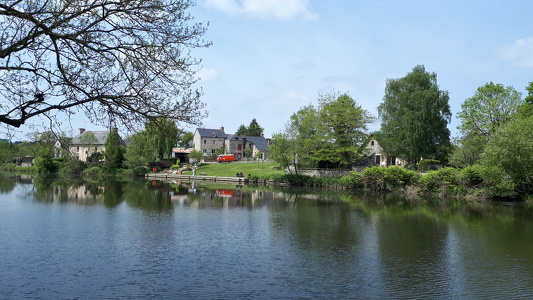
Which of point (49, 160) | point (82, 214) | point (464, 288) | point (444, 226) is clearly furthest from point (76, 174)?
point (464, 288)

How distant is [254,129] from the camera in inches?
4461

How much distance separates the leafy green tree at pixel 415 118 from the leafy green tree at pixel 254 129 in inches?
2425

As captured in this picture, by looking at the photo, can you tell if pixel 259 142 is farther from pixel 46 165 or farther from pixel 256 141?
pixel 46 165

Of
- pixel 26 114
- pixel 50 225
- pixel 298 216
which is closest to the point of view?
pixel 26 114

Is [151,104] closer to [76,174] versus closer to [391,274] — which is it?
[391,274]

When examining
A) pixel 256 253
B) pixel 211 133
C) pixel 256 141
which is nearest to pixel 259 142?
pixel 256 141

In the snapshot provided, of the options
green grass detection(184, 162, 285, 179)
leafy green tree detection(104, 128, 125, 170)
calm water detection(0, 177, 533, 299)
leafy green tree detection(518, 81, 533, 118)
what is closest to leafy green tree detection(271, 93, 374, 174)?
green grass detection(184, 162, 285, 179)

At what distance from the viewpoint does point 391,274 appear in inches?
516

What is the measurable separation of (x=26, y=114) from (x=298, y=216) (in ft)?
65.1

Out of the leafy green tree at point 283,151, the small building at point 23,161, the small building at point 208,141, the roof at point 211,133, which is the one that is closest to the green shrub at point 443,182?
the leafy green tree at point 283,151

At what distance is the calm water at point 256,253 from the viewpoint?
11406mm

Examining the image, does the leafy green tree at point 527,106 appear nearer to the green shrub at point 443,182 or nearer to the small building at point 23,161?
the green shrub at point 443,182

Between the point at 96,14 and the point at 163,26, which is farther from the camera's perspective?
the point at 163,26

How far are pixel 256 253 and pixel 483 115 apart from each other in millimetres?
40669
